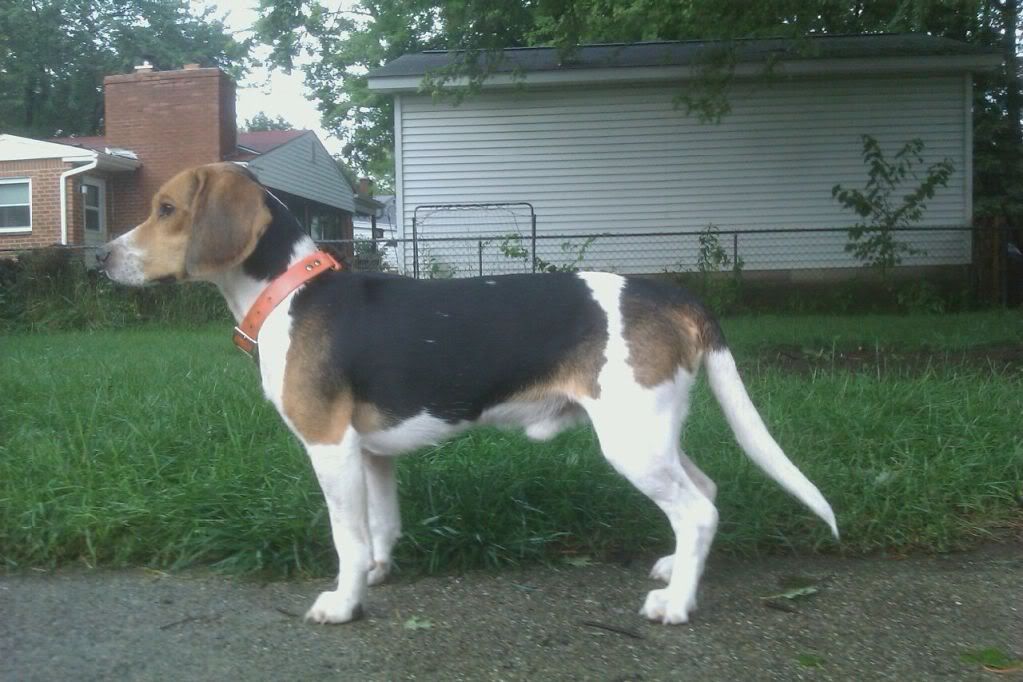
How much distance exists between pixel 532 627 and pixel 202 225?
182cm

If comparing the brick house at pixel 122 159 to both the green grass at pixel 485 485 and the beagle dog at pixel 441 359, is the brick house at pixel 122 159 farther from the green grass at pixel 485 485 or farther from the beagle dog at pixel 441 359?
the beagle dog at pixel 441 359

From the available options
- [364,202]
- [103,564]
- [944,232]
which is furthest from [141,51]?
[103,564]

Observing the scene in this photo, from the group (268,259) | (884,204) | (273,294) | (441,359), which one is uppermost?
(884,204)

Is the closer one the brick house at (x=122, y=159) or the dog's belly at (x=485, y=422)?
the dog's belly at (x=485, y=422)

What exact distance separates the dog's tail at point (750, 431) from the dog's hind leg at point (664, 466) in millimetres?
151

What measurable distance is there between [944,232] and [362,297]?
15.1m

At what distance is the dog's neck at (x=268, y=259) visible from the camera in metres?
3.69

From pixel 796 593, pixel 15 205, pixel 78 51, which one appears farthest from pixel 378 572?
pixel 78 51

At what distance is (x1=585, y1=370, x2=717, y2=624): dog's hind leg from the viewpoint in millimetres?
3322

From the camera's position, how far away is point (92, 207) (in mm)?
26609

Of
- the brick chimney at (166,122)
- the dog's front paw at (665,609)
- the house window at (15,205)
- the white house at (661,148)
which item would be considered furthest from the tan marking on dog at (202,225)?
the house window at (15,205)

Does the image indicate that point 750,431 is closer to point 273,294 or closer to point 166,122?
point 273,294

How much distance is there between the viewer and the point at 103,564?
4.16m

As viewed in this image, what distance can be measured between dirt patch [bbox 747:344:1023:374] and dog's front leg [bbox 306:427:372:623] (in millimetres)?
4734
